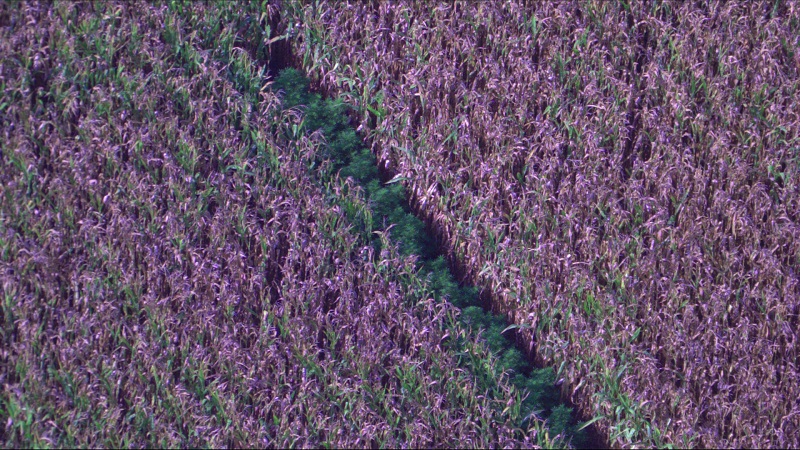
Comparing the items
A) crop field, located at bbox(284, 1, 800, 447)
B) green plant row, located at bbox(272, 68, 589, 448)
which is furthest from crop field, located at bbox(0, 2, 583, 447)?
crop field, located at bbox(284, 1, 800, 447)

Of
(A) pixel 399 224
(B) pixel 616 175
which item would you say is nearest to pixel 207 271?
(A) pixel 399 224

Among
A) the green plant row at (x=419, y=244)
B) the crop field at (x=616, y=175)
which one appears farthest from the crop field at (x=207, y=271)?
the crop field at (x=616, y=175)

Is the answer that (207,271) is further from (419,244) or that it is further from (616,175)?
(616,175)

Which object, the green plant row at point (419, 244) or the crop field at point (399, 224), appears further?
the green plant row at point (419, 244)

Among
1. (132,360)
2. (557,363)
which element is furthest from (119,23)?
(557,363)

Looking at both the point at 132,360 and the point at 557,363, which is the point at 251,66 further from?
the point at 557,363

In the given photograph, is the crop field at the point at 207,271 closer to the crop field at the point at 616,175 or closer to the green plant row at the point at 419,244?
the green plant row at the point at 419,244

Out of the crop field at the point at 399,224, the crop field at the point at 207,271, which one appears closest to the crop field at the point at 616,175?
the crop field at the point at 399,224
